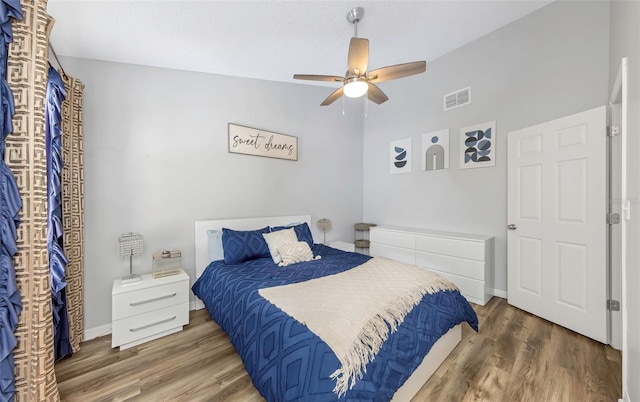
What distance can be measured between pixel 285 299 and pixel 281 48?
95.4 inches

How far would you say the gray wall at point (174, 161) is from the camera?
2.28 meters

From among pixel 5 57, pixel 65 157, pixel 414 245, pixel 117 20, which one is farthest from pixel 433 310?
pixel 117 20

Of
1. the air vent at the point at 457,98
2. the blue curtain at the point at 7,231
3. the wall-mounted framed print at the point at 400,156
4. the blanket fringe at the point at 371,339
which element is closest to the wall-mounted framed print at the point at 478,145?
the air vent at the point at 457,98

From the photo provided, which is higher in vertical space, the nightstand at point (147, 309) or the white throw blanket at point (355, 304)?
the white throw blanket at point (355, 304)

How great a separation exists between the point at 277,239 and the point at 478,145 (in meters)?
2.67

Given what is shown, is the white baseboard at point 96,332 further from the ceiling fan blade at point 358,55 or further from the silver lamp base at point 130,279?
the ceiling fan blade at point 358,55

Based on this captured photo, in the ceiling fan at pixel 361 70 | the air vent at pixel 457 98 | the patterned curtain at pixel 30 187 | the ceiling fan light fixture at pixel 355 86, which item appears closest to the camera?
the patterned curtain at pixel 30 187

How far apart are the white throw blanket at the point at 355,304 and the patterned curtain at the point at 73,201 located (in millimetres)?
1660

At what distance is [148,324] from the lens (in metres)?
2.14

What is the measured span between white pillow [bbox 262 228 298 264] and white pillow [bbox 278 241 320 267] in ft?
0.16

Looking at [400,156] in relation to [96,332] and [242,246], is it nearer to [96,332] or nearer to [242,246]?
[242,246]

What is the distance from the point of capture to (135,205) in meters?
2.45

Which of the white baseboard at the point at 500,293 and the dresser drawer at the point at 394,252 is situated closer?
the white baseboard at the point at 500,293

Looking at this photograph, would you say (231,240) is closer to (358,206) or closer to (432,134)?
(358,206)
